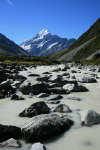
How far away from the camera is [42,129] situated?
8.72m

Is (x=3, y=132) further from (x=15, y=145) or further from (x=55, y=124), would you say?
(x=55, y=124)

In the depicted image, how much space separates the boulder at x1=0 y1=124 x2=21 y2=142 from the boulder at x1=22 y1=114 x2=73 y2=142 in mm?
233

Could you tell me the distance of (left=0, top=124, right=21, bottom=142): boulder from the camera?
344 inches

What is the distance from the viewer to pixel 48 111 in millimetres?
11961

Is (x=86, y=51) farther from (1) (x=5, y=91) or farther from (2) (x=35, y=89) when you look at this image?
(1) (x=5, y=91)

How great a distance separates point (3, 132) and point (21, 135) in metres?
0.62

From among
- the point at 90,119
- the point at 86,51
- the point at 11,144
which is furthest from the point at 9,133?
the point at 86,51

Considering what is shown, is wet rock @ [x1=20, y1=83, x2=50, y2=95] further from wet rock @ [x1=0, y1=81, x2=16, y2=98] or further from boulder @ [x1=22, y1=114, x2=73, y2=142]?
boulder @ [x1=22, y1=114, x2=73, y2=142]

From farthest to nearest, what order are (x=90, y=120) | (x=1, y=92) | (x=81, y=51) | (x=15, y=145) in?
(x=81, y=51) < (x=1, y=92) < (x=90, y=120) < (x=15, y=145)

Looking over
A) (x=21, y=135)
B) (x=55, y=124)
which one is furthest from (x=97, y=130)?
(x=21, y=135)

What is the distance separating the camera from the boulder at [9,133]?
28.7 ft

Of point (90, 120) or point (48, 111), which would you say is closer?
point (90, 120)

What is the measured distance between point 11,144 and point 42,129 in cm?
114

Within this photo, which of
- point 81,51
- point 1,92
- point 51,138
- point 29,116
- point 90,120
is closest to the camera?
point 51,138
